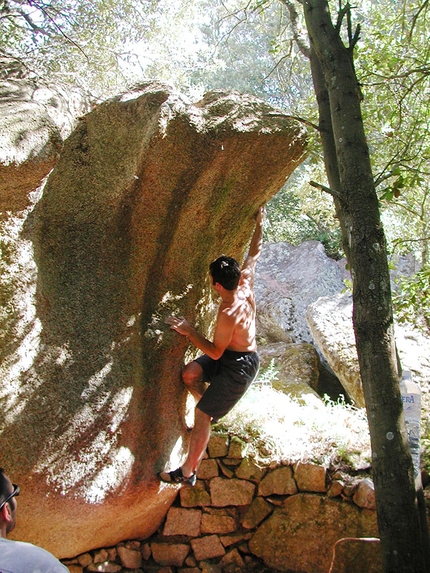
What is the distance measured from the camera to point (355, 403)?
6.68m

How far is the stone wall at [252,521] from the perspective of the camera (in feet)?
15.6

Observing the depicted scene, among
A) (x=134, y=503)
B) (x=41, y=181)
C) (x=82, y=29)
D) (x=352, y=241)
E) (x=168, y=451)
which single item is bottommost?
(x=134, y=503)

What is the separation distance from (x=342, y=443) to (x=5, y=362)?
308 centimetres

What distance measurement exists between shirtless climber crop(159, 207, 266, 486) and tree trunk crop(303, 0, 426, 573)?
0.93 metres

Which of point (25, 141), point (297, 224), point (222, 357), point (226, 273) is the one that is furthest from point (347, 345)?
point (297, 224)

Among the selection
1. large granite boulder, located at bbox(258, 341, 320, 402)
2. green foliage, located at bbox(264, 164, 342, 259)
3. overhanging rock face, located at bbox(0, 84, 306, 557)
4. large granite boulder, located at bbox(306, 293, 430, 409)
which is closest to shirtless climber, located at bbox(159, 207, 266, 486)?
overhanging rock face, located at bbox(0, 84, 306, 557)

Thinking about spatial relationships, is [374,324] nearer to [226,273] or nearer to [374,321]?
[374,321]

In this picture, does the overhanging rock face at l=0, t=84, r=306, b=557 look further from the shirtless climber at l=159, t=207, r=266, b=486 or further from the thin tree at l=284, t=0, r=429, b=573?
the thin tree at l=284, t=0, r=429, b=573

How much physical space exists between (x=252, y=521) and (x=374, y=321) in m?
2.72

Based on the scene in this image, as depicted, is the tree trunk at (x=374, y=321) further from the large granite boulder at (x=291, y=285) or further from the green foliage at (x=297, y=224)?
the green foliage at (x=297, y=224)

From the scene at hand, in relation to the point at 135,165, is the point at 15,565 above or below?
below

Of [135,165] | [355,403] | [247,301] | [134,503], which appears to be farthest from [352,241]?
[355,403]

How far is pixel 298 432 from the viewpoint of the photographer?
5.18 metres

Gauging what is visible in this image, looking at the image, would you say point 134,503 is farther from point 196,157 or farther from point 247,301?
point 196,157
